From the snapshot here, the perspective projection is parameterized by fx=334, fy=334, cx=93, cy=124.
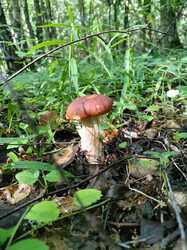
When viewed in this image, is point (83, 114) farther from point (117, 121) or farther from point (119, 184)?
point (117, 121)

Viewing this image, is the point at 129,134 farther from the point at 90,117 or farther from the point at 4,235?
the point at 4,235

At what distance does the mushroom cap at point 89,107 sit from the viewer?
183 centimetres

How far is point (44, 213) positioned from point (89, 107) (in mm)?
754

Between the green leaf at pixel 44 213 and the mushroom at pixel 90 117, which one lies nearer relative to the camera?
the green leaf at pixel 44 213

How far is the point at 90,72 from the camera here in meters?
3.08

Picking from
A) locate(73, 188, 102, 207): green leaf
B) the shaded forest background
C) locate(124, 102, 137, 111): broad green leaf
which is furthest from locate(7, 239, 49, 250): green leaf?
locate(124, 102, 137, 111): broad green leaf

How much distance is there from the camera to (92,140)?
79.1 inches

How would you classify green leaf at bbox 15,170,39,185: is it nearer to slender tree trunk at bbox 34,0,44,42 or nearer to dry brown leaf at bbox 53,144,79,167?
dry brown leaf at bbox 53,144,79,167

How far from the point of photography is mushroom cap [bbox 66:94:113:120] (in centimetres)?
183

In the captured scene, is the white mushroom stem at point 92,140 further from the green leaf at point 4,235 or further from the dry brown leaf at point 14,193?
the green leaf at point 4,235

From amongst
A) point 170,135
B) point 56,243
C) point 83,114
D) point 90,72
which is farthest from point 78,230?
point 90,72

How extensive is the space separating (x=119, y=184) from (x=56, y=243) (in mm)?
478

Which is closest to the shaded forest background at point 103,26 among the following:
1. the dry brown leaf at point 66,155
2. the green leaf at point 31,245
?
the dry brown leaf at point 66,155

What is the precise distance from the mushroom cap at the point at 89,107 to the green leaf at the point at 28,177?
0.43 m
